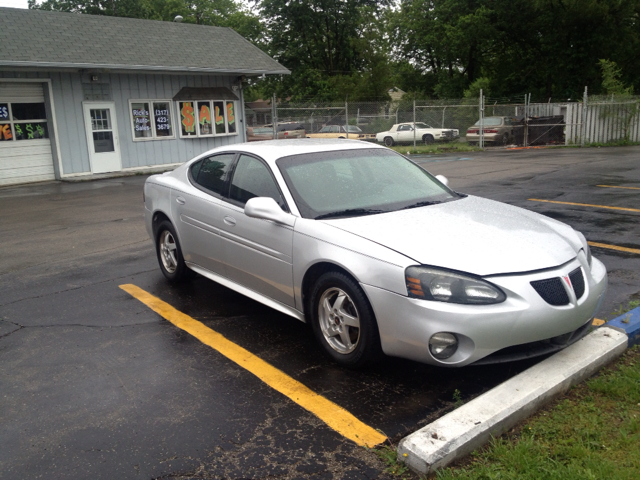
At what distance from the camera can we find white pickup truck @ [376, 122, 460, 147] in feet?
96.6

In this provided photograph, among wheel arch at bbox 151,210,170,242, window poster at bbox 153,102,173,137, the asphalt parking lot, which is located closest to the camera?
the asphalt parking lot

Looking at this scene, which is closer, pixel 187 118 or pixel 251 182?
pixel 251 182

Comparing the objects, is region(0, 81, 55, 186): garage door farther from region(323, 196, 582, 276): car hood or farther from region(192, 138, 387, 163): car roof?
region(323, 196, 582, 276): car hood

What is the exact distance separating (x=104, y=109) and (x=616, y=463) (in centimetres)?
1899

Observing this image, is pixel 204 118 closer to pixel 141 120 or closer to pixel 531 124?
pixel 141 120

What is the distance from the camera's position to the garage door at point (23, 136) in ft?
55.2

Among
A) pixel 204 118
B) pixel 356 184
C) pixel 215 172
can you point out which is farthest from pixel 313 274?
pixel 204 118

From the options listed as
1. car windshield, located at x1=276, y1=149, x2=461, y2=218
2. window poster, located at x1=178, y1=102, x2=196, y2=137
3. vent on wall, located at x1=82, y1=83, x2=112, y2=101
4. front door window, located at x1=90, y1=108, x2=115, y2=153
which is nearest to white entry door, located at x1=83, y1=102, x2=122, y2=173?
front door window, located at x1=90, y1=108, x2=115, y2=153

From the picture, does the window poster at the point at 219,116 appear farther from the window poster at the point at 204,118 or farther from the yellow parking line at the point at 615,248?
the yellow parking line at the point at 615,248

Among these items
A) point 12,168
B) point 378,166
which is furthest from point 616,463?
point 12,168

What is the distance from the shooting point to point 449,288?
11.3ft

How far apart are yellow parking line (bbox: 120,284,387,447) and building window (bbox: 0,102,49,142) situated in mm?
13978

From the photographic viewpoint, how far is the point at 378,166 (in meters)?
5.05

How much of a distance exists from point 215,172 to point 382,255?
94.5 inches
